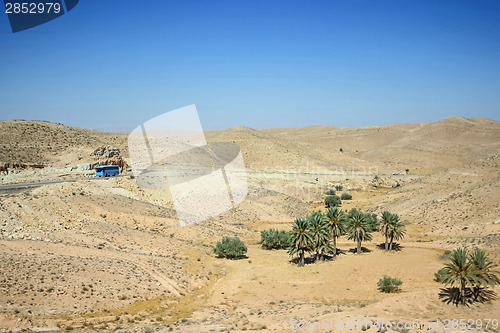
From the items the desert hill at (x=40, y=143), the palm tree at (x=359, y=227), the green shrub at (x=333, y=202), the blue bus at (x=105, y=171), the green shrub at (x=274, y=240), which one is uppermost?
the desert hill at (x=40, y=143)

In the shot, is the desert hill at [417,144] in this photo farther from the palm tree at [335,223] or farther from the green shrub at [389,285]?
the green shrub at [389,285]

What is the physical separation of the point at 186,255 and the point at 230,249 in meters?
3.40

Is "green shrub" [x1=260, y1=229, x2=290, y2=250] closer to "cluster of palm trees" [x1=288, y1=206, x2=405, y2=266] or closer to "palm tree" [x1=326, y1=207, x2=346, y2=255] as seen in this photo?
"cluster of palm trees" [x1=288, y1=206, x2=405, y2=266]

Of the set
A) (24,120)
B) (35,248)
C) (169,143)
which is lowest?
(35,248)

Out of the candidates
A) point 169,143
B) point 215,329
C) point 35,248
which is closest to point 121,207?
point 35,248

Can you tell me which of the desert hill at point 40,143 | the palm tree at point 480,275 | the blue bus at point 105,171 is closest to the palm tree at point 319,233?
the palm tree at point 480,275

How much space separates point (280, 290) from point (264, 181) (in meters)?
39.3

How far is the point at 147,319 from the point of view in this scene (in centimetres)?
1888

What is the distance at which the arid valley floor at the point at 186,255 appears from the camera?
1841 centimetres

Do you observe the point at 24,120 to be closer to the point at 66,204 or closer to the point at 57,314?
the point at 66,204

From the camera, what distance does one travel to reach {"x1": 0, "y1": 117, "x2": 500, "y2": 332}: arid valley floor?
18.4m

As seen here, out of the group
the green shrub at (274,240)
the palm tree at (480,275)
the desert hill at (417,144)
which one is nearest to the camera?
the palm tree at (480,275)

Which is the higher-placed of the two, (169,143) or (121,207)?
(169,143)

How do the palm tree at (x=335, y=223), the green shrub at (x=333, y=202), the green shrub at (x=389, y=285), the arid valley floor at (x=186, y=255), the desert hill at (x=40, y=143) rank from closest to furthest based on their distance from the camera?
the arid valley floor at (x=186, y=255), the green shrub at (x=389, y=285), the palm tree at (x=335, y=223), the desert hill at (x=40, y=143), the green shrub at (x=333, y=202)
